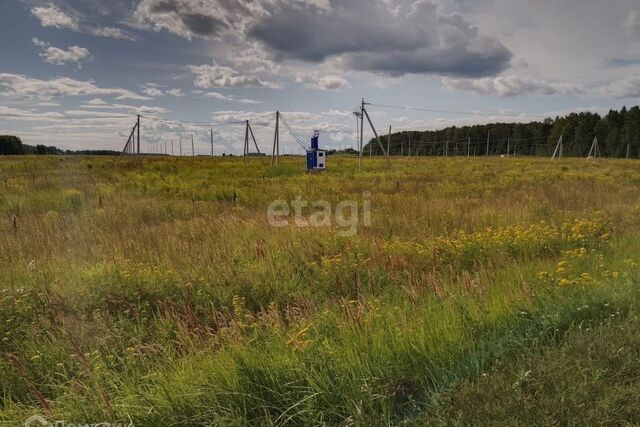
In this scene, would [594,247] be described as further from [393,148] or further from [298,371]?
[393,148]

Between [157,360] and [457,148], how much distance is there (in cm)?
13244

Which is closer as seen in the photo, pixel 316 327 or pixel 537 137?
pixel 316 327

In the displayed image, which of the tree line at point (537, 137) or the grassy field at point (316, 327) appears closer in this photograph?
the grassy field at point (316, 327)

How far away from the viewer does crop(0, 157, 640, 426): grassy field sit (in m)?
2.64

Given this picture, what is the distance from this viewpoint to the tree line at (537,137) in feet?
261

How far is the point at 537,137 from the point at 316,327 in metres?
124

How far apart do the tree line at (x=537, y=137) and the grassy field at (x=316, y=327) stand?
164ft

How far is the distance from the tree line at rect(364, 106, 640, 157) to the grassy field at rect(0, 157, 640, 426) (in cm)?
5011

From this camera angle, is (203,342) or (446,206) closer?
(203,342)

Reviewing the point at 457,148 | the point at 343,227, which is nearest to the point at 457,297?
the point at 343,227

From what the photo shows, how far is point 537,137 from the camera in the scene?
365 ft

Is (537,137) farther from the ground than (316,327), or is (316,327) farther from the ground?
(537,137)

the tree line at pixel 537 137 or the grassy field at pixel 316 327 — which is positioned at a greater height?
the tree line at pixel 537 137

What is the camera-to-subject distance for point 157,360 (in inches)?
136
